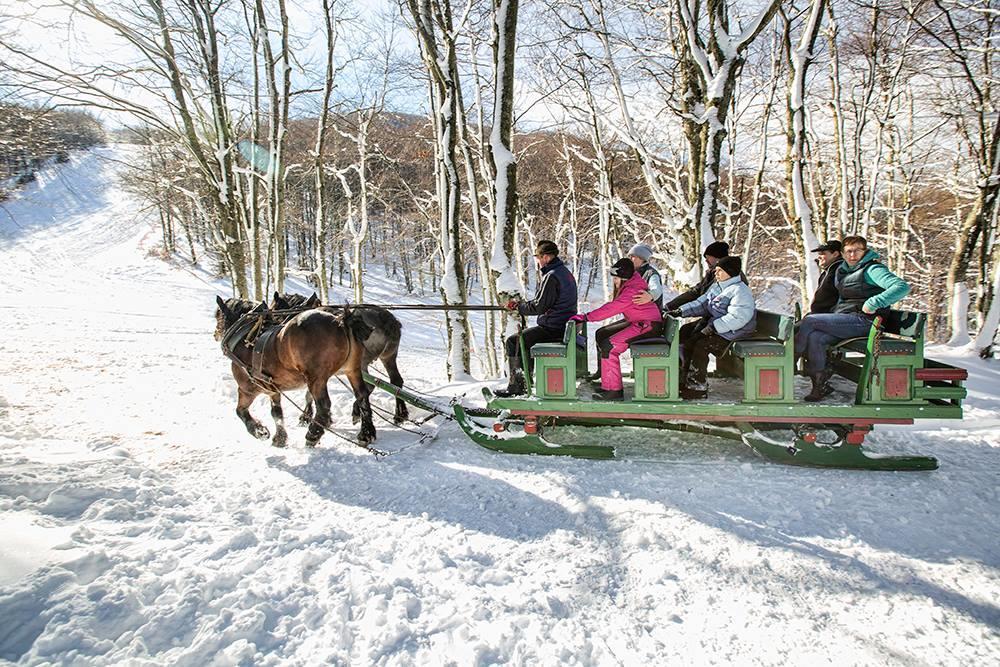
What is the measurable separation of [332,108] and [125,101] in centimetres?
486

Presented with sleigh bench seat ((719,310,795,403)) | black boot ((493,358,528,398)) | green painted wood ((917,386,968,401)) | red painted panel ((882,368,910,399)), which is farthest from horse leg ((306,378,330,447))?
green painted wood ((917,386,968,401))

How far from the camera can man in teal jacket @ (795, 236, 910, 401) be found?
406 cm

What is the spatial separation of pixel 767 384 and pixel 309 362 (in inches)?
164

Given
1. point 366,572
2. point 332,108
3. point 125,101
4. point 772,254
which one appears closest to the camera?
point 366,572

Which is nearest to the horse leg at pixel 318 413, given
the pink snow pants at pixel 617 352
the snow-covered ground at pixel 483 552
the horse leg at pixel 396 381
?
the snow-covered ground at pixel 483 552

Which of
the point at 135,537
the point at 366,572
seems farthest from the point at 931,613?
the point at 135,537

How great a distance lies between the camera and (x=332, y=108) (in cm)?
1278

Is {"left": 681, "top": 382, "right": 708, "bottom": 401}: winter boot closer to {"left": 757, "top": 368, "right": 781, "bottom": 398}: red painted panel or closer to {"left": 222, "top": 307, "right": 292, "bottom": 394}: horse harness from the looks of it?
{"left": 757, "top": 368, "right": 781, "bottom": 398}: red painted panel

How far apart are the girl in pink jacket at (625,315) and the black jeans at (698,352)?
1.64 ft

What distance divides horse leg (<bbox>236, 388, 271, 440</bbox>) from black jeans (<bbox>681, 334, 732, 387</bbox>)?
14.0 ft

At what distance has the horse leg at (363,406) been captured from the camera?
519 centimetres

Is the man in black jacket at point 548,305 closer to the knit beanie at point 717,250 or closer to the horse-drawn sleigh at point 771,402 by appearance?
the horse-drawn sleigh at point 771,402

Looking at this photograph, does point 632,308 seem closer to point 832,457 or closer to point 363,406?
point 832,457

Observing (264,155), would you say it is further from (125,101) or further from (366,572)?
(366,572)
